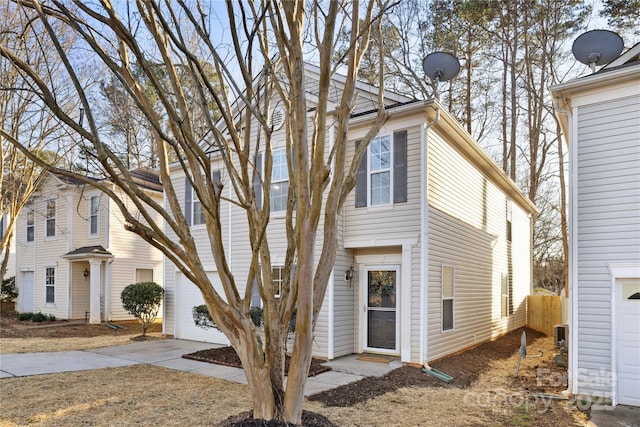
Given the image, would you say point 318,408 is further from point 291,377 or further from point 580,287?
point 580,287

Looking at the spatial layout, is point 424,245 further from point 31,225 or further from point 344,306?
point 31,225

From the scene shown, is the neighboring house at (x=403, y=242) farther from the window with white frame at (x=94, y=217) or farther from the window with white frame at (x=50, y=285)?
the window with white frame at (x=50, y=285)

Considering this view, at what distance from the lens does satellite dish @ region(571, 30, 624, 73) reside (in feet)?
23.9

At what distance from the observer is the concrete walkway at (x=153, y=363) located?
290 inches

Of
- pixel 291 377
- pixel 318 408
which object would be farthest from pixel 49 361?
pixel 291 377

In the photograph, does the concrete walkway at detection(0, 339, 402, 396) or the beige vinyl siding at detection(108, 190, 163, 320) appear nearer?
the concrete walkway at detection(0, 339, 402, 396)

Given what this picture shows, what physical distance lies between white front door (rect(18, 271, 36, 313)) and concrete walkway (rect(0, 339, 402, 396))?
1085 centimetres

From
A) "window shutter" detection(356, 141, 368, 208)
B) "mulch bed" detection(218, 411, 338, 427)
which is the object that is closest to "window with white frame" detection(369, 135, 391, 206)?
"window shutter" detection(356, 141, 368, 208)

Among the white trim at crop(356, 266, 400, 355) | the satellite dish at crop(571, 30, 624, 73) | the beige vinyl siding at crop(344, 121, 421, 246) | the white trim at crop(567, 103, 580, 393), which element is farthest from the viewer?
the white trim at crop(356, 266, 400, 355)

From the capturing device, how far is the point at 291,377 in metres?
3.35

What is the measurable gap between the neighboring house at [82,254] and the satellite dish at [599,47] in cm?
1344

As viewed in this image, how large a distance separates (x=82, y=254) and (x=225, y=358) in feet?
30.7

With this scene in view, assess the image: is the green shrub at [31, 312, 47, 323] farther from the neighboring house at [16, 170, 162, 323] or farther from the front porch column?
the front porch column

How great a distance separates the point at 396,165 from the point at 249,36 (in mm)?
5619
